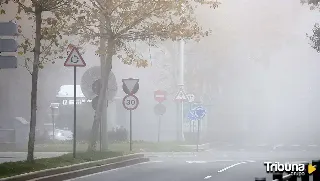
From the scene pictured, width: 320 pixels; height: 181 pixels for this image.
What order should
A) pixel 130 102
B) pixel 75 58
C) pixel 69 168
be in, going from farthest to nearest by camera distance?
pixel 130 102, pixel 75 58, pixel 69 168

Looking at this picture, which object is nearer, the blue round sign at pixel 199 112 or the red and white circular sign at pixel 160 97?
the blue round sign at pixel 199 112

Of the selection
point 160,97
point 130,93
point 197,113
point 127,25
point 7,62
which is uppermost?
point 127,25

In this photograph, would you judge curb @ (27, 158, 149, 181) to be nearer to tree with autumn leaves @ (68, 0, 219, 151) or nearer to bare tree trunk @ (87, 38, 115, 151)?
bare tree trunk @ (87, 38, 115, 151)

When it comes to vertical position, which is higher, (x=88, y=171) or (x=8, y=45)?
(x=8, y=45)

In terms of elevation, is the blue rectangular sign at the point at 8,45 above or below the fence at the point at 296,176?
above

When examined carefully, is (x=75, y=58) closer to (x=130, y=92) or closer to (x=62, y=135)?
(x=130, y=92)


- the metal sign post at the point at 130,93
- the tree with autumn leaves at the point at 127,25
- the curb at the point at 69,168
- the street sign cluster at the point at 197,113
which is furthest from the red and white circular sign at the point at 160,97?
the tree with autumn leaves at the point at 127,25

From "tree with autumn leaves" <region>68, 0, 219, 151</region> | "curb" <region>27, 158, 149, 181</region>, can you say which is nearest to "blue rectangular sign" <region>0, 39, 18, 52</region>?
"curb" <region>27, 158, 149, 181</region>

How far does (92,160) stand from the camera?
1098 inches
